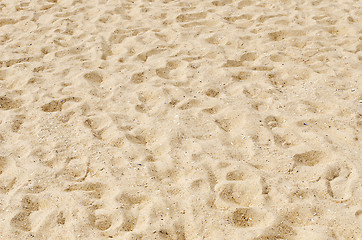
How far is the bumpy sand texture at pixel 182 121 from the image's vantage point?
9.07 ft

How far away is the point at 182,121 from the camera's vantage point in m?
3.60

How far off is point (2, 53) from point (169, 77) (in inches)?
76.6

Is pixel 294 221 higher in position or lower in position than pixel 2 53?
lower

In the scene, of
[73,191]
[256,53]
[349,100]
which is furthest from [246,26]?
[73,191]

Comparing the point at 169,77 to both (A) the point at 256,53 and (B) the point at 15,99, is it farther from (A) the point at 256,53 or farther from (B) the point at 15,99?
(B) the point at 15,99

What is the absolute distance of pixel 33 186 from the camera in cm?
302

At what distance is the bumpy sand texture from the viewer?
2.77m

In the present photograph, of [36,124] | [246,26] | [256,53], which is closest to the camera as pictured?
[36,124]

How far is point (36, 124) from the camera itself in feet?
11.9

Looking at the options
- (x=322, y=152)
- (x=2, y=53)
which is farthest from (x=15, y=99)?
(x=322, y=152)

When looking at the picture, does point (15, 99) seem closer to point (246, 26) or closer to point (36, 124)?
point (36, 124)

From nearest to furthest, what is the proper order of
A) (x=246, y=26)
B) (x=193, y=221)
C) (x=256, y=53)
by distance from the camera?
(x=193, y=221) → (x=256, y=53) → (x=246, y=26)

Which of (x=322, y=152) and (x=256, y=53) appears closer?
(x=322, y=152)

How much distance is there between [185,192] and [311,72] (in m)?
2.00
